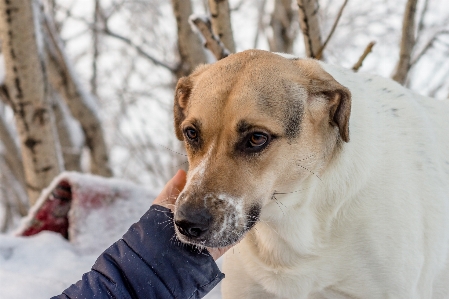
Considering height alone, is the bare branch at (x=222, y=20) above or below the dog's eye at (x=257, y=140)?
below

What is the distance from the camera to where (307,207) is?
2.33 m

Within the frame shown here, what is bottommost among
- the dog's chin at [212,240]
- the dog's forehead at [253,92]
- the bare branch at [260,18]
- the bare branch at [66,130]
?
the bare branch at [66,130]

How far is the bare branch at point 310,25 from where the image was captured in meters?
3.45

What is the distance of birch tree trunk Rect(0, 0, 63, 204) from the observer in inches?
158

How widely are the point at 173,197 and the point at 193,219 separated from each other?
53cm

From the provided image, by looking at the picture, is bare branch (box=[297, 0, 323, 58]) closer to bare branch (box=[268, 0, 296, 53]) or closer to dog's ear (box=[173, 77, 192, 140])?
dog's ear (box=[173, 77, 192, 140])

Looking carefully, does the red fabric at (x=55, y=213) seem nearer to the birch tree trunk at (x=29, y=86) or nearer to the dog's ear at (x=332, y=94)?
the birch tree trunk at (x=29, y=86)

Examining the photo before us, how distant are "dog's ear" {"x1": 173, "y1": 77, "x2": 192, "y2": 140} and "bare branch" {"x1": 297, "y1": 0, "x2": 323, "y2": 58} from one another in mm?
1317

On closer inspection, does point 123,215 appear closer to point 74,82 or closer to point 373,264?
point 373,264

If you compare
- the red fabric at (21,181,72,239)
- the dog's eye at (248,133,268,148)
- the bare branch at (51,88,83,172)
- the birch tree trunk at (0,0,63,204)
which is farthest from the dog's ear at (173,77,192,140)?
the bare branch at (51,88,83,172)

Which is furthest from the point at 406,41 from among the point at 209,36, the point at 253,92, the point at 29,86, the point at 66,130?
the point at 66,130

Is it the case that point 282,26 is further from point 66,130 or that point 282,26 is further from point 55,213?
point 55,213

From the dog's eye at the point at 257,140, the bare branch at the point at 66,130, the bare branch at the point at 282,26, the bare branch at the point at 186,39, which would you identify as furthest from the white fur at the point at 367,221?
the bare branch at the point at 66,130

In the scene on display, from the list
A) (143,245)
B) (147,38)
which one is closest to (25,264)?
(143,245)
